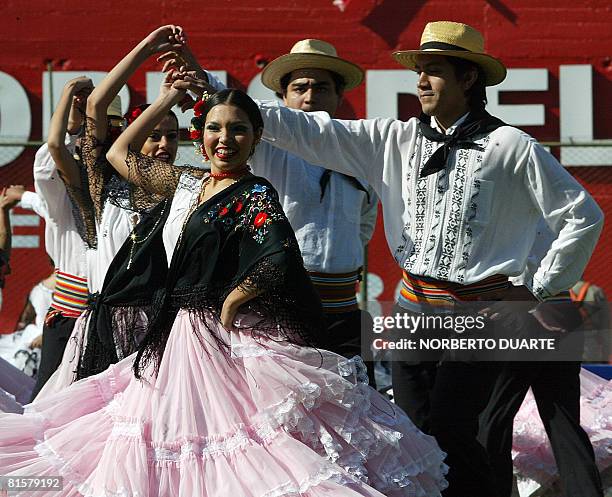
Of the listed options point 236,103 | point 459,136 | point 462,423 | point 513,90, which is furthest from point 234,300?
point 513,90

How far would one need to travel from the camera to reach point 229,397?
14.0 feet

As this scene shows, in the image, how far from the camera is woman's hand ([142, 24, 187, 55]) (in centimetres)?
517

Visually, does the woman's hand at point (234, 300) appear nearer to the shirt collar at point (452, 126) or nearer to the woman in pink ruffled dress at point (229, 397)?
the woman in pink ruffled dress at point (229, 397)

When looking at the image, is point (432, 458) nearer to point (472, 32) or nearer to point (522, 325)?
point (522, 325)

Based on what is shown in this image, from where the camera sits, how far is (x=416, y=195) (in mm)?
5047

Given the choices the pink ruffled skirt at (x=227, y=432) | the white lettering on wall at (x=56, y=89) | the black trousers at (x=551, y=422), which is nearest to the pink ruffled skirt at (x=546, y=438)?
the black trousers at (x=551, y=422)

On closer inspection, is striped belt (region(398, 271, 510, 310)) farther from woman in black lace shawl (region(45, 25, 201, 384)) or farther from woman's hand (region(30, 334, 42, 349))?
woman's hand (region(30, 334, 42, 349))

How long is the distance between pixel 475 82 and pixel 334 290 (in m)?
1.27

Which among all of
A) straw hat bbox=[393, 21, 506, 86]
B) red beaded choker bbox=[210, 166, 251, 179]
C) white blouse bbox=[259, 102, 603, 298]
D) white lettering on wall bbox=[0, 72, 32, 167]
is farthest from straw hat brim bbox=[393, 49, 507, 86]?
white lettering on wall bbox=[0, 72, 32, 167]

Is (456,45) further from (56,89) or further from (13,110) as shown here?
(13,110)

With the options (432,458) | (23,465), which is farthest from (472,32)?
(23,465)

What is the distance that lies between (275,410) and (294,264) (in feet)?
1.87

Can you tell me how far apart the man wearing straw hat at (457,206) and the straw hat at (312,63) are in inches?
37.9

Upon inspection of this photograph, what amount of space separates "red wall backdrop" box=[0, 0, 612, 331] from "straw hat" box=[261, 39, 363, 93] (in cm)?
602
